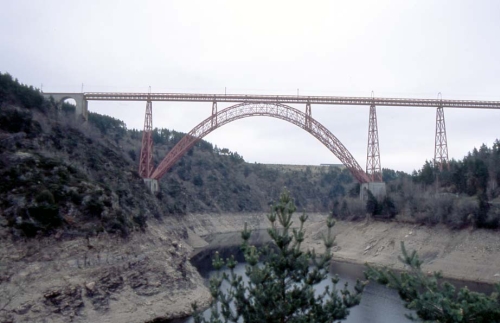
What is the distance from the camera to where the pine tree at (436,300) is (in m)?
6.67

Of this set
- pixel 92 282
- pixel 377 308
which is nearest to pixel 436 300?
pixel 92 282

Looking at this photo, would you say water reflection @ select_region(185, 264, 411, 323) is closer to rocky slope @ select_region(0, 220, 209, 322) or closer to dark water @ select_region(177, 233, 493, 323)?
dark water @ select_region(177, 233, 493, 323)

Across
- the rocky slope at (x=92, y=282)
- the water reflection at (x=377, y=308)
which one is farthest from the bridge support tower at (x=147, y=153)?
the water reflection at (x=377, y=308)

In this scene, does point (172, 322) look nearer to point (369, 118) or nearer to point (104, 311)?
point (104, 311)

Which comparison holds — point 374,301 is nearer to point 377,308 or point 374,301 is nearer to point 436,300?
point 377,308

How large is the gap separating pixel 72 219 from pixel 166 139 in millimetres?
62398

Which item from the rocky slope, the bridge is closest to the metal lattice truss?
the bridge

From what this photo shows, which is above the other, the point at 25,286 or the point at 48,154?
the point at 48,154

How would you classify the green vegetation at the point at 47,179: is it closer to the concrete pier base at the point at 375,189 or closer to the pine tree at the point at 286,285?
the pine tree at the point at 286,285

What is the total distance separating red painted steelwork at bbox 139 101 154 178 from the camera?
40156 millimetres

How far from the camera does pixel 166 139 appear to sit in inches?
3268

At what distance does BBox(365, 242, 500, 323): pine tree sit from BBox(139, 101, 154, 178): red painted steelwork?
3438 cm

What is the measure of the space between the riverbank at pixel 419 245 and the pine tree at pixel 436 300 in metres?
23.1

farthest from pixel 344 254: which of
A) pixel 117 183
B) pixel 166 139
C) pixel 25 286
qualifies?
pixel 166 139
